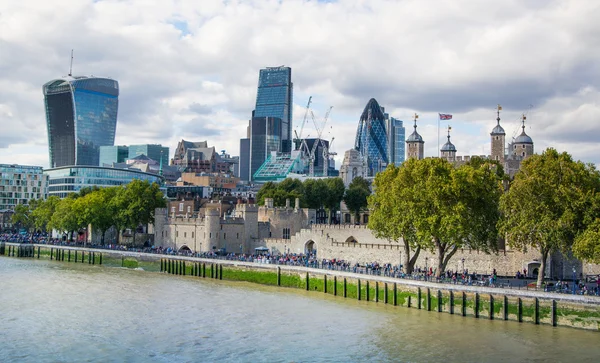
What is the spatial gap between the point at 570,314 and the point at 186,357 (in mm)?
25722

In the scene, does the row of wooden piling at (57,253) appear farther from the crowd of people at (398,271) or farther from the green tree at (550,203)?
the green tree at (550,203)

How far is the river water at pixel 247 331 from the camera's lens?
40938 mm

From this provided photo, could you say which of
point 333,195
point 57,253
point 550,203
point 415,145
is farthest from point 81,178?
point 550,203

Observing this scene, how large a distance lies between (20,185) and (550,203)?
510 ft

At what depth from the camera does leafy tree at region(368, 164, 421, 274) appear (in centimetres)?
6362

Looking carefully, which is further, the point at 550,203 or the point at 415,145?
the point at 415,145

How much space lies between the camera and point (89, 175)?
601 feet

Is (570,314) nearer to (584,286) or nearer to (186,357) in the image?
(584,286)

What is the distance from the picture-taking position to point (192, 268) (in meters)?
82.1

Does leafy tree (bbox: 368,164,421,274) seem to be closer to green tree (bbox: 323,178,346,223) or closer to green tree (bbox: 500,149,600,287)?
green tree (bbox: 500,149,600,287)

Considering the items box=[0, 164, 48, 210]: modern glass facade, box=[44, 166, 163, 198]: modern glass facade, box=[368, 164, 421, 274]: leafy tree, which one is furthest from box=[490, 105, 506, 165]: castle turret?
box=[0, 164, 48, 210]: modern glass facade

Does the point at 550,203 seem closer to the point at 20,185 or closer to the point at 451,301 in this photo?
the point at 451,301

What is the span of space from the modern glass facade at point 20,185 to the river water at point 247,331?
12234 cm

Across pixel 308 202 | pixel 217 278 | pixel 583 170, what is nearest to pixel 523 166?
pixel 583 170
